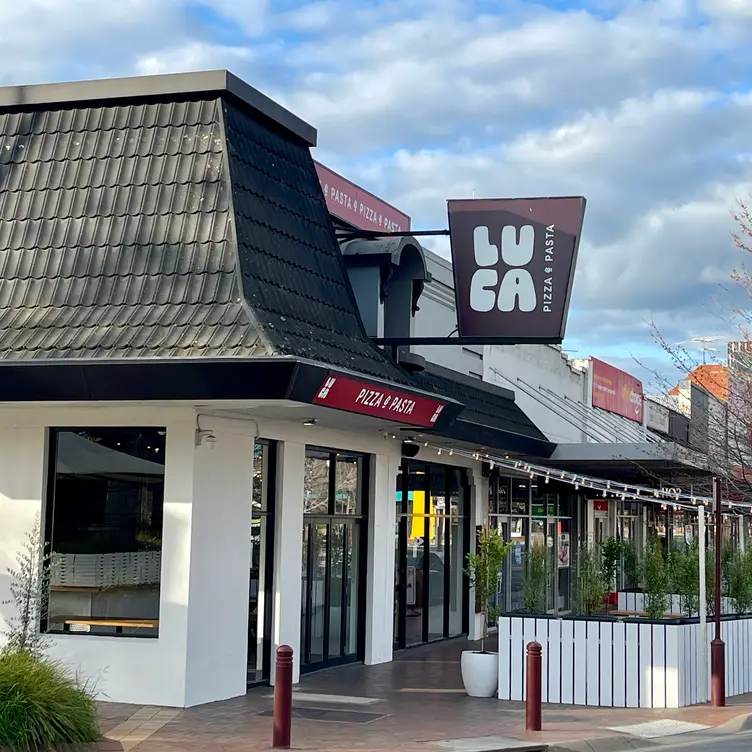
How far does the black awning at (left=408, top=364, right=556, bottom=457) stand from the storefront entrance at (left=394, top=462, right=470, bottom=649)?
1.31 metres

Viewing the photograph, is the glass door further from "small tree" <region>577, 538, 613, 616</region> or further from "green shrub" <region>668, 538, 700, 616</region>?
"green shrub" <region>668, 538, 700, 616</region>

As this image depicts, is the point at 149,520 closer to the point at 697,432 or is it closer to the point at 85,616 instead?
the point at 85,616

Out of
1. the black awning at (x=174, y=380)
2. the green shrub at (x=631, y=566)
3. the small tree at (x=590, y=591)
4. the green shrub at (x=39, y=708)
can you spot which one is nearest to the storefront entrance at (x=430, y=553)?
the green shrub at (x=631, y=566)

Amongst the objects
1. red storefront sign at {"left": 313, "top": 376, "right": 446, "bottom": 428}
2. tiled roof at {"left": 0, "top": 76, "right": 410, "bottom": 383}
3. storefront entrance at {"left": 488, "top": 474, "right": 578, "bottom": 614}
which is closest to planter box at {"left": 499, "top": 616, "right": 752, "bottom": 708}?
red storefront sign at {"left": 313, "top": 376, "right": 446, "bottom": 428}

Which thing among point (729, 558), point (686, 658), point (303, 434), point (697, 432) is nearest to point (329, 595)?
point (303, 434)

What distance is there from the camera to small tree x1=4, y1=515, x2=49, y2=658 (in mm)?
13281

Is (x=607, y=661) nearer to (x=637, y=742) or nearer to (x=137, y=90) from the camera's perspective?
(x=637, y=742)

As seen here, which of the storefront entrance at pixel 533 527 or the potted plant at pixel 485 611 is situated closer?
the potted plant at pixel 485 611

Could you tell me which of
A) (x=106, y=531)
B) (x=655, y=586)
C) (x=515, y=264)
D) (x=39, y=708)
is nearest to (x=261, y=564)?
(x=106, y=531)

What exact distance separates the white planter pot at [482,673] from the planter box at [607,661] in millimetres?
227

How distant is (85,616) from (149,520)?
4.54ft

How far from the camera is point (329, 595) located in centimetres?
1719

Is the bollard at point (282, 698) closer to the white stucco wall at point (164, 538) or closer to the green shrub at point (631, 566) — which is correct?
the white stucco wall at point (164, 538)

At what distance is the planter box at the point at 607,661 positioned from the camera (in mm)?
14297
